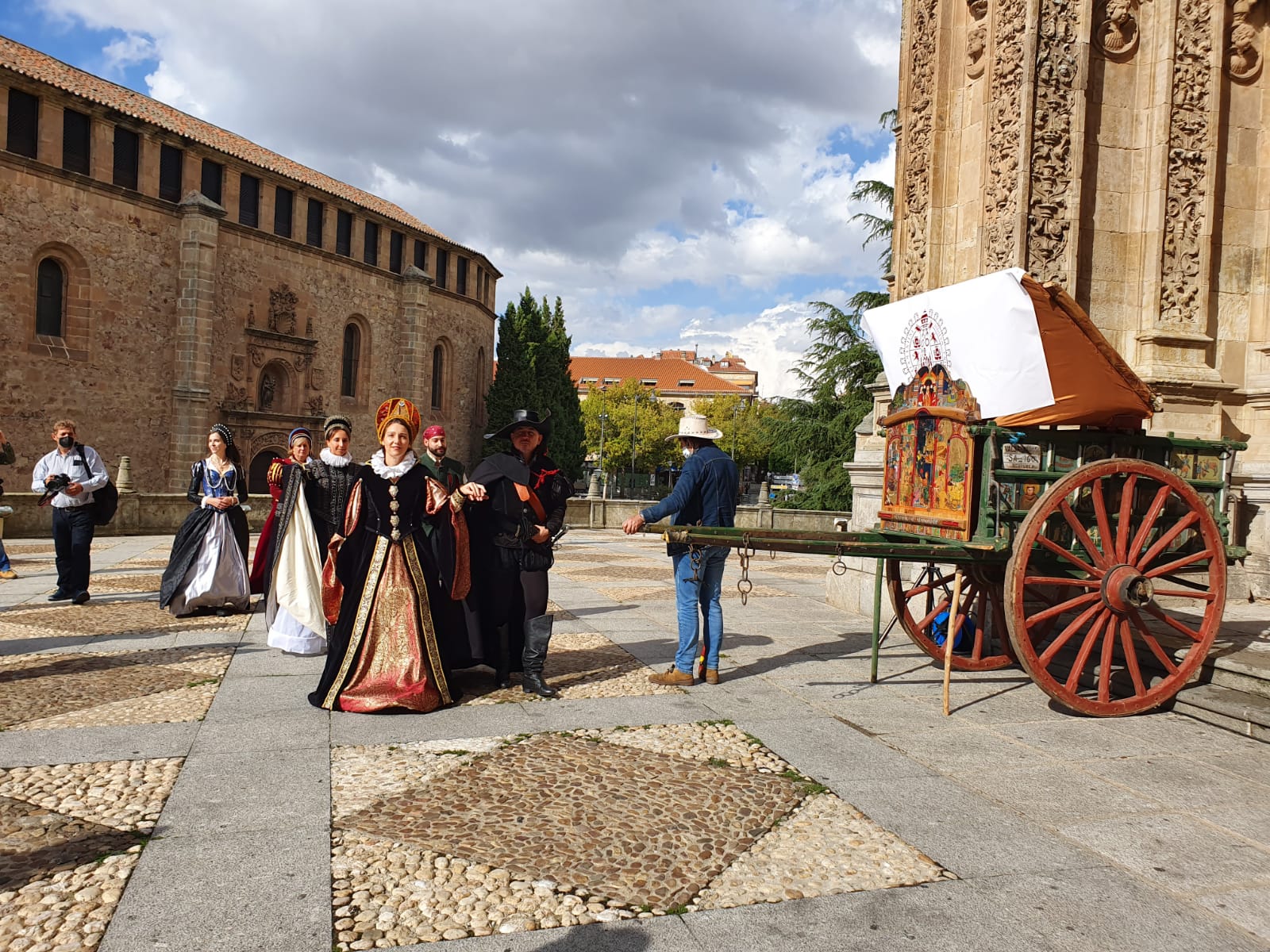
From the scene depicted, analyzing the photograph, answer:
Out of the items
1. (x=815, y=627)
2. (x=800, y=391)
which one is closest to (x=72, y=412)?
(x=800, y=391)

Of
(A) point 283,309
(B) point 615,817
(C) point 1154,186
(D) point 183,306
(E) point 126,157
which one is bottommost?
(B) point 615,817

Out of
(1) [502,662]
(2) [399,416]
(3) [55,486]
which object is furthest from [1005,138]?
(3) [55,486]

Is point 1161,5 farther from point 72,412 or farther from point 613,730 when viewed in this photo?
point 72,412

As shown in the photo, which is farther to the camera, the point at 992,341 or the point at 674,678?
the point at 674,678

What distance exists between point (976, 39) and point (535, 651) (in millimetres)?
7333

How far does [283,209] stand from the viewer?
113 ft

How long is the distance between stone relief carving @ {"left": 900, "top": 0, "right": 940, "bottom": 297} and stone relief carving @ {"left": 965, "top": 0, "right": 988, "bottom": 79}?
0.38 metres

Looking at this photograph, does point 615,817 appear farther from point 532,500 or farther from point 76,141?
point 76,141

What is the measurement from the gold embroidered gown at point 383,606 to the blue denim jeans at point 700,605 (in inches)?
61.6

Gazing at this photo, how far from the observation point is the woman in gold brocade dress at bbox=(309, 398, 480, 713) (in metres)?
5.09

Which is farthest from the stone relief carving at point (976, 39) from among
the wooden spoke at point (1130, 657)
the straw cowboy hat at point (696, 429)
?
the wooden spoke at point (1130, 657)

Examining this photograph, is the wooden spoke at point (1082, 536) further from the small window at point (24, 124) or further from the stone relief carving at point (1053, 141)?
the small window at point (24, 124)

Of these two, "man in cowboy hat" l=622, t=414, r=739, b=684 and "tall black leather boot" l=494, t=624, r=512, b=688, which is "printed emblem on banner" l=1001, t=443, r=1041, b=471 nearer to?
"man in cowboy hat" l=622, t=414, r=739, b=684

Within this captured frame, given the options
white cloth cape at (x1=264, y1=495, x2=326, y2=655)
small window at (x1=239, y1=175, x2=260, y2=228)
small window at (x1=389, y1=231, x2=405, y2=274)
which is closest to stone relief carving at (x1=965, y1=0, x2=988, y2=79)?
white cloth cape at (x1=264, y1=495, x2=326, y2=655)
